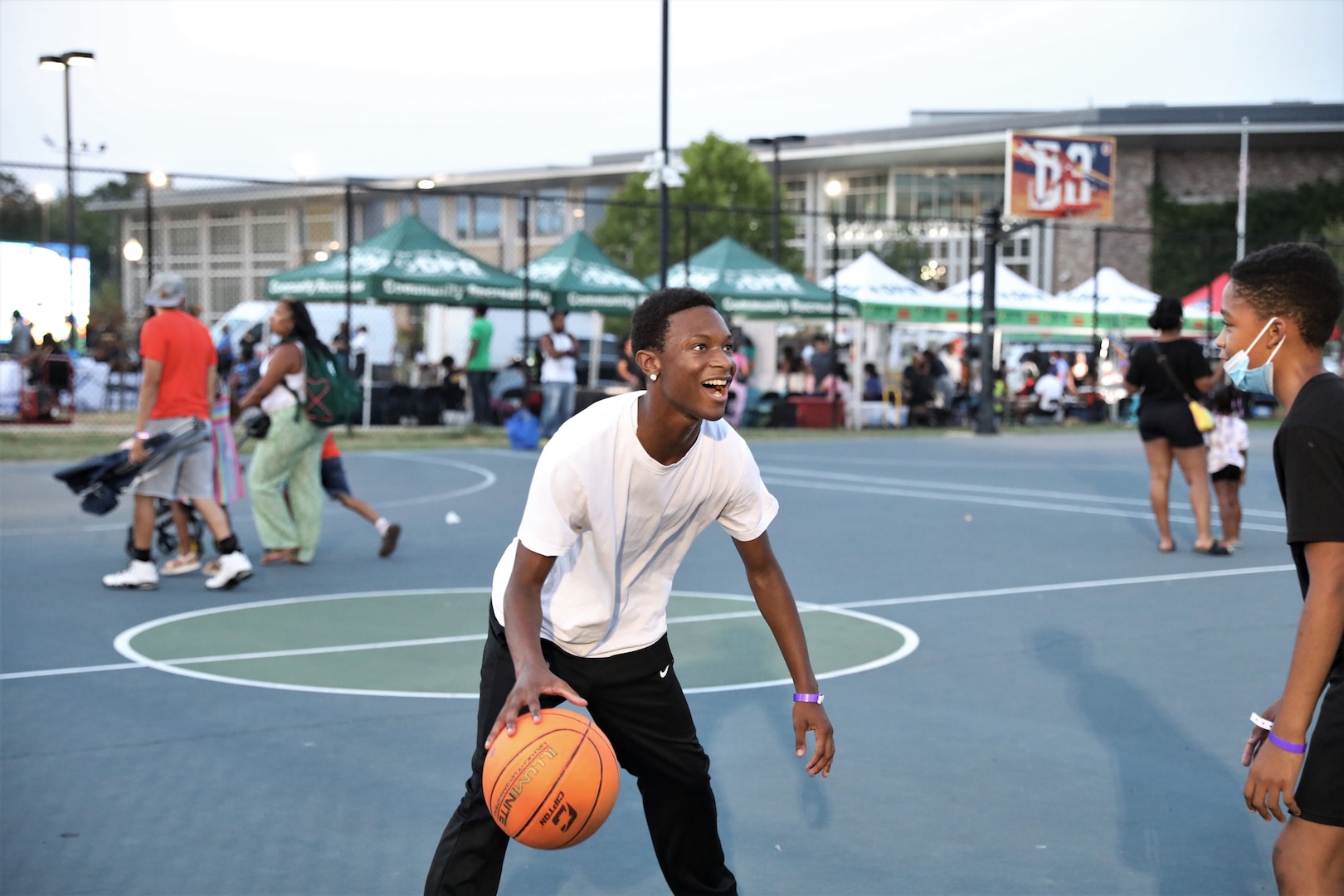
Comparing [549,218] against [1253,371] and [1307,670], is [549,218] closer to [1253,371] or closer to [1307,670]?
[1253,371]

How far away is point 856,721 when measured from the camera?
6.27m

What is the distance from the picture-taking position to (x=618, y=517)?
137 inches

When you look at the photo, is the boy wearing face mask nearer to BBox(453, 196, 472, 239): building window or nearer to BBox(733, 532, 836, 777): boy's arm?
BBox(733, 532, 836, 777): boy's arm

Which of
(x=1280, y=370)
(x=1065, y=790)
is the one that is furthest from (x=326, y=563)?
(x=1280, y=370)

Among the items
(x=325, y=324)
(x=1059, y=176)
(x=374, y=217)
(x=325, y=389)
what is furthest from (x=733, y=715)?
(x=374, y=217)

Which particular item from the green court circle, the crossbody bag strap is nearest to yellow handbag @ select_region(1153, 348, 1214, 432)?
the crossbody bag strap

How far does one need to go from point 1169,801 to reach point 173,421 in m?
6.89

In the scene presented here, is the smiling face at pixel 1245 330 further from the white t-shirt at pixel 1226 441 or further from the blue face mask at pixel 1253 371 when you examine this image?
the white t-shirt at pixel 1226 441

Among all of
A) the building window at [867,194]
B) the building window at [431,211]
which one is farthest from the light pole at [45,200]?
the building window at [867,194]

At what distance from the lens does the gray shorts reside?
942 centimetres

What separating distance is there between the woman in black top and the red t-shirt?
7.10 metres

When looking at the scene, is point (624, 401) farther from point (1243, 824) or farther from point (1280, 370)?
point (1243, 824)

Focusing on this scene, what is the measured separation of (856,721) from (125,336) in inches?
1264

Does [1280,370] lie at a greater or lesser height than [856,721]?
greater
